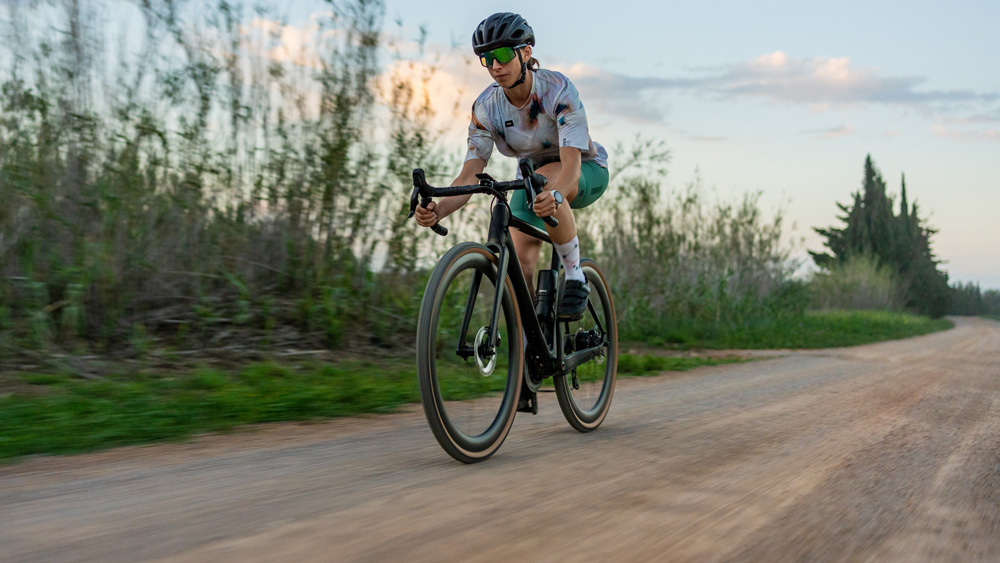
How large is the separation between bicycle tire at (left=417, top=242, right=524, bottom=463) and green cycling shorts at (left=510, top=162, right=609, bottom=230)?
0.61 m

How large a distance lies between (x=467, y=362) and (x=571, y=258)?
113 centimetres

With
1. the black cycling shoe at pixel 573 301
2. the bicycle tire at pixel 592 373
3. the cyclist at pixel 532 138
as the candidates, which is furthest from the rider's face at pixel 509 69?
the bicycle tire at pixel 592 373

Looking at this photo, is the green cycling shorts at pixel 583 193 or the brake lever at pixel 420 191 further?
the green cycling shorts at pixel 583 193

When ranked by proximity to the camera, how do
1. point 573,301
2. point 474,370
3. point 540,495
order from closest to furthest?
point 540,495
point 474,370
point 573,301

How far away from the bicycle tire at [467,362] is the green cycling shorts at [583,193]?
61 cm

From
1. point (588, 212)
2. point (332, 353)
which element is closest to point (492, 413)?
point (332, 353)

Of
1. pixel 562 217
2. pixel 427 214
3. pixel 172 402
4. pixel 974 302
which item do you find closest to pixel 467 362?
pixel 427 214

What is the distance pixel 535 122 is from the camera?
4.14 metres

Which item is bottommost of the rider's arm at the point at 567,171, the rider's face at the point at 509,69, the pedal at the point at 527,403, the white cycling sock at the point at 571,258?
the pedal at the point at 527,403

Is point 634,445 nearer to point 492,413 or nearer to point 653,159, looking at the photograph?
point 492,413

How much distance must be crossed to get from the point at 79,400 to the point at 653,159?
10722mm

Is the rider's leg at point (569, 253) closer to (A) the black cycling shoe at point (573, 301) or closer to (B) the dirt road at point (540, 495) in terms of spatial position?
(A) the black cycling shoe at point (573, 301)

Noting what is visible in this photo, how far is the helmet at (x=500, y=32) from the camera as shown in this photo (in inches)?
150

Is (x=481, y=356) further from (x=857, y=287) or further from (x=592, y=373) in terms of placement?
(x=857, y=287)
